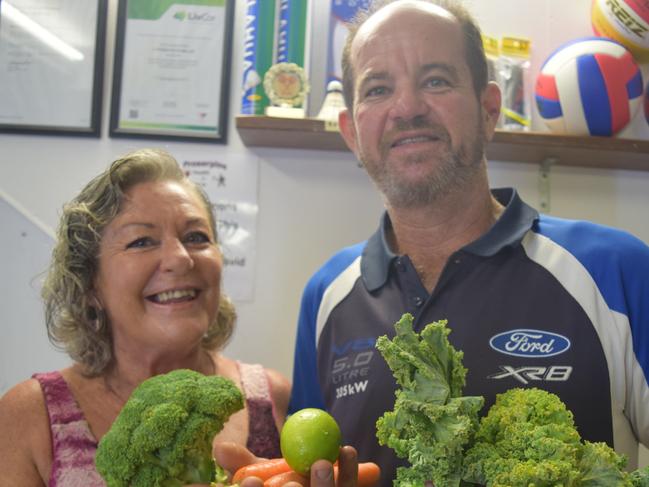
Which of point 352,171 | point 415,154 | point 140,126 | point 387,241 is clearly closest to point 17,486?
point 387,241

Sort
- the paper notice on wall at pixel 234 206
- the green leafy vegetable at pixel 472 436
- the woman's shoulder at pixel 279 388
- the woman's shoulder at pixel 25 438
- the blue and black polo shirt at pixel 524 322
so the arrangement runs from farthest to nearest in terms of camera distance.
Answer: the paper notice on wall at pixel 234 206 < the woman's shoulder at pixel 279 388 < the woman's shoulder at pixel 25 438 < the blue and black polo shirt at pixel 524 322 < the green leafy vegetable at pixel 472 436

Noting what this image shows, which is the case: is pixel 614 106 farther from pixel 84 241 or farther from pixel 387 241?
pixel 84 241

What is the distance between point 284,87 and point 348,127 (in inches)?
15.2

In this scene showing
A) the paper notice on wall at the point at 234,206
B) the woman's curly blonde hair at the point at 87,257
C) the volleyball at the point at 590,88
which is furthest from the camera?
the paper notice on wall at the point at 234,206

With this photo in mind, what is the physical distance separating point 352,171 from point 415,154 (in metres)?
0.76

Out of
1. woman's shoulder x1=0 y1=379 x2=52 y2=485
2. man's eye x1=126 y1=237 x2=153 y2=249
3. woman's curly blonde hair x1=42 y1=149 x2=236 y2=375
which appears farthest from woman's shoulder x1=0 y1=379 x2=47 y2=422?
man's eye x1=126 y1=237 x2=153 y2=249

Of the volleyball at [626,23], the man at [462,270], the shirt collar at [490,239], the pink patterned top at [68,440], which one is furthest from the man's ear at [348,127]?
the volleyball at [626,23]

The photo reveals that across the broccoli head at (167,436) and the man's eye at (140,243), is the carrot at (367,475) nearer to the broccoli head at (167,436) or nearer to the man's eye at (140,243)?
the broccoli head at (167,436)

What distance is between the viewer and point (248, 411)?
51.6 inches

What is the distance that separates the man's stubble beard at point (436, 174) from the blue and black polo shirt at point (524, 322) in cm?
12

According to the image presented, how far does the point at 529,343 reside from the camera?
105 cm

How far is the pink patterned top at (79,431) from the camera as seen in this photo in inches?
44.3

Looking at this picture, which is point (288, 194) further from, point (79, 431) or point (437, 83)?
point (79, 431)

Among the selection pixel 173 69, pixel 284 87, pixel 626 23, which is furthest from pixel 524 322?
pixel 173 69
